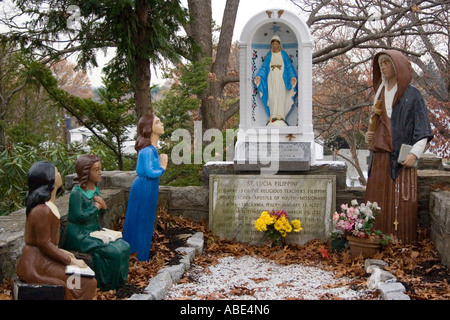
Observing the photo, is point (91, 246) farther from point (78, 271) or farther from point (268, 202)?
point (268, 202)

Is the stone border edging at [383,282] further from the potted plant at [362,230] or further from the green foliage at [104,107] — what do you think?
the green foliage at [104,107]

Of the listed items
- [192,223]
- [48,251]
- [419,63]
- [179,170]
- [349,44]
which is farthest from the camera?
[419,63]

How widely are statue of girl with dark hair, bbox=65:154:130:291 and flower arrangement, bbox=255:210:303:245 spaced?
7.73 feet

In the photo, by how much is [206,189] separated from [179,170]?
2.44 m

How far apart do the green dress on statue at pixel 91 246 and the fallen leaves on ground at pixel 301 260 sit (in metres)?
0.14

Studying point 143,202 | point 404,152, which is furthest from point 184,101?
point 404,152

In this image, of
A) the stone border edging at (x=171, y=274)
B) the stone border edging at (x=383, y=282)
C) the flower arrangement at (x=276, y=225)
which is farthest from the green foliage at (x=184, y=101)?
the stone border edging at (x=383, y=282)

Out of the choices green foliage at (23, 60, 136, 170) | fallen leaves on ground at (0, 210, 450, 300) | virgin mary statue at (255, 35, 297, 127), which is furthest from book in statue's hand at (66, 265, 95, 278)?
green foliage at (23, 60, 136, 170)

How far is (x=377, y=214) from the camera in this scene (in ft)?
20.6

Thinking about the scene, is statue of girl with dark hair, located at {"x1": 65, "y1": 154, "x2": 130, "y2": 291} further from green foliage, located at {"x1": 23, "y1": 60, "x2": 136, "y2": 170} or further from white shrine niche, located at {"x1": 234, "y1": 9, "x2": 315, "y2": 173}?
green foliage, located at {"x1": 23, "y1": 60, "x2": 136, "y2": 170}

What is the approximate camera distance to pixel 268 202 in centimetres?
712

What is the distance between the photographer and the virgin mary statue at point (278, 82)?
7.91 meters

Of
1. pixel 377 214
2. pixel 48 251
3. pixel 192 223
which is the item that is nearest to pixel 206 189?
pixel 192 223
